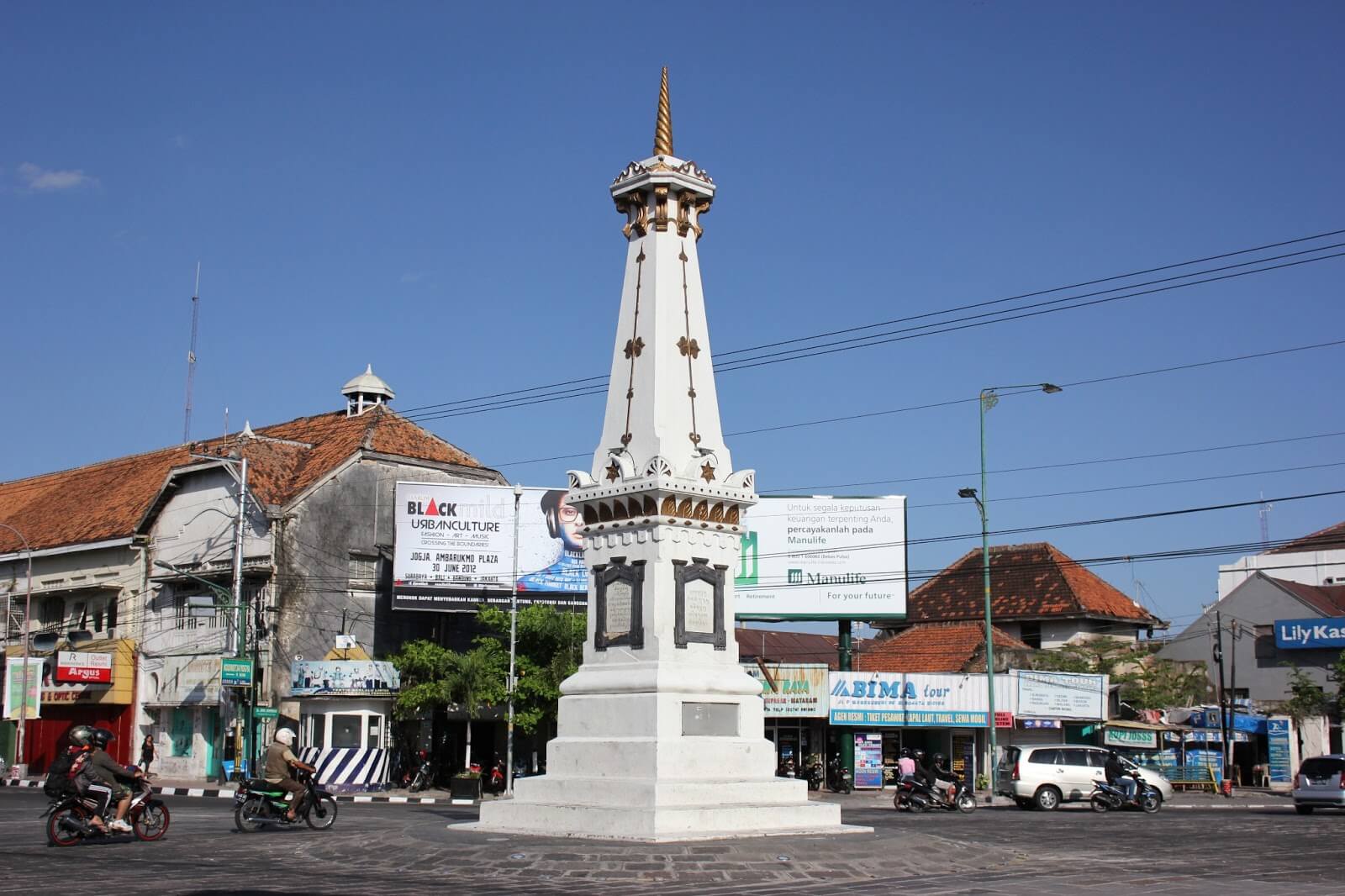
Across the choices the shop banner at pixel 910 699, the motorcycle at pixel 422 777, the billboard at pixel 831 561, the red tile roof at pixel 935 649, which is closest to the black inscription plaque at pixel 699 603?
the motorcycle at pixel 422 777

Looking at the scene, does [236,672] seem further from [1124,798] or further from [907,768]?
[1124,798]

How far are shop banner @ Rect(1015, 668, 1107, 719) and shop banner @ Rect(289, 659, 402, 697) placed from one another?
19185 mm

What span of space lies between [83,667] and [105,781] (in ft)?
99.7

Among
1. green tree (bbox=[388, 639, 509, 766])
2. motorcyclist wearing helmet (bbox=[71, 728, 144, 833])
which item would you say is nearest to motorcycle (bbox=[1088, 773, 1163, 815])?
green tree (bbox=[388, 639, 509, 766])

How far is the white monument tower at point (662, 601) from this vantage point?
54.7 ft

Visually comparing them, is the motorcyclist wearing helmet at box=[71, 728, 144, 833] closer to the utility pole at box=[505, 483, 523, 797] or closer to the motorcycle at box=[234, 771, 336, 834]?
the motorcycle at box=[234, 771, 336, 834]

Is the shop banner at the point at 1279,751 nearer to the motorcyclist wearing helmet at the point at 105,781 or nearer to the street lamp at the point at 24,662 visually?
the motorcyclist wearing helmet at the point at 105,781

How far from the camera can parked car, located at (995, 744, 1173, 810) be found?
109ft

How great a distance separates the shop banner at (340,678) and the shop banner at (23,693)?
10.6m

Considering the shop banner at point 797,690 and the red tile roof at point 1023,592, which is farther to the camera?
the red tile roof at point 1023,592

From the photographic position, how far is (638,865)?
45.3ft

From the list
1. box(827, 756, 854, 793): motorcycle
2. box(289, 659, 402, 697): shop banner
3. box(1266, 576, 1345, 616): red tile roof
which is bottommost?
box(827, 756, 854, 793): motorcycle

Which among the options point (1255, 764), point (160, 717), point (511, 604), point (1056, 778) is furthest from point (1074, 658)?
point (160, 717)

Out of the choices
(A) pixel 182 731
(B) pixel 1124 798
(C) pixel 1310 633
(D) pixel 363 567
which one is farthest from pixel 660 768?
(C) pixel 1310 633
